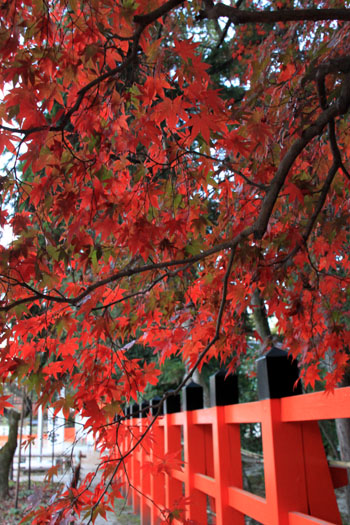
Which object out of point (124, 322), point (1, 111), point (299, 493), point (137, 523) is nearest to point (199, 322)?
point (124, 322)

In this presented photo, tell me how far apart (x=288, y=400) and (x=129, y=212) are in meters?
1.01

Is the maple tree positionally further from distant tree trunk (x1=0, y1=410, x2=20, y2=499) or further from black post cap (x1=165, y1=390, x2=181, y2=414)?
distant tree trunk (x1=0, y1=410, x2=20, y2=499)

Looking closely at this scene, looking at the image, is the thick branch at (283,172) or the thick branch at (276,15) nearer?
the thick branch at (276,15)

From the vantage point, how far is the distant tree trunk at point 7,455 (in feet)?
26.3

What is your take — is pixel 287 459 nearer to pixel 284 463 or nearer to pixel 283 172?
pixel 284 463

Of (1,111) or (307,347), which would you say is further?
(307,347)

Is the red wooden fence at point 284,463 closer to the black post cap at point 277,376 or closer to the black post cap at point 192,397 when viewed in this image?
the black post cap at point 277,376

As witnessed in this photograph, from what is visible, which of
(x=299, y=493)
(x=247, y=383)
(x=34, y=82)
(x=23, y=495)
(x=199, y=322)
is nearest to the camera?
(x=34, y=82)

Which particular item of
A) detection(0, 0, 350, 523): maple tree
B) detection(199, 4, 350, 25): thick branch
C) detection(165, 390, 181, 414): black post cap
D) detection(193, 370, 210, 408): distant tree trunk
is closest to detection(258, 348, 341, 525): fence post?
detection(0, 0, 350, 523): maple tree

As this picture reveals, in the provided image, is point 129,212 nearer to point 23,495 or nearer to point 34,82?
point 34,82

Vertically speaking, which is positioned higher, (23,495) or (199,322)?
(199,322)

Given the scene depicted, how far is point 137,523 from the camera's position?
5.17m

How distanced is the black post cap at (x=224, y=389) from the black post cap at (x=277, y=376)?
24.5 inches

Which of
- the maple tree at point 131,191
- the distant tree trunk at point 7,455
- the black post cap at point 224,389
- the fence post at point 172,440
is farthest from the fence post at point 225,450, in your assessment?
the distant tree trunk at point 7,455
